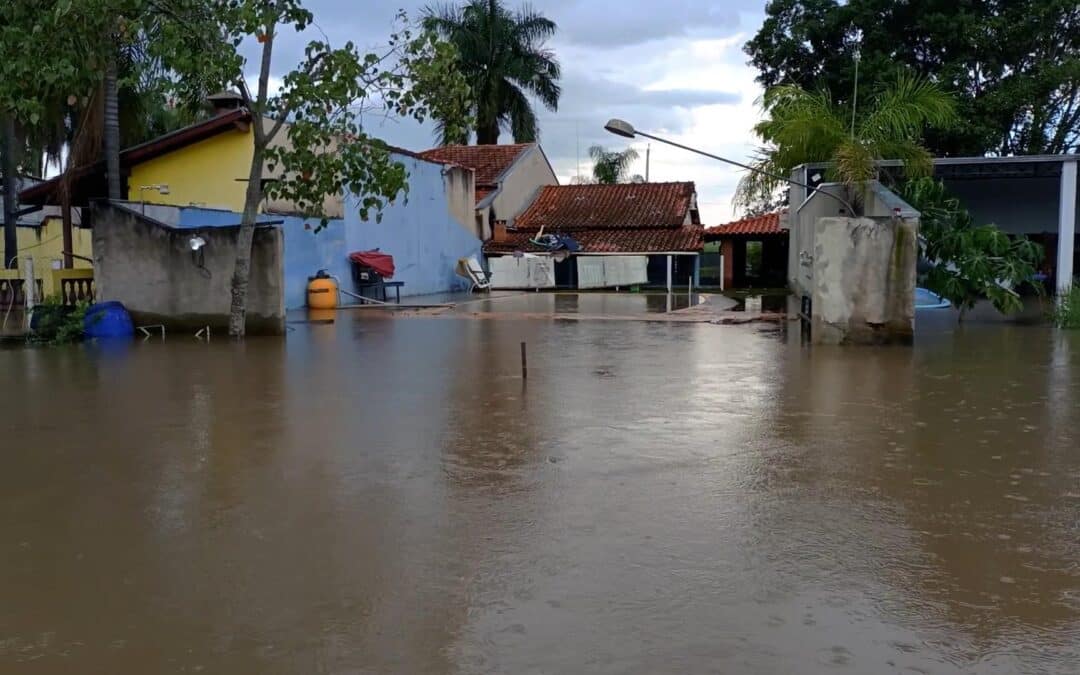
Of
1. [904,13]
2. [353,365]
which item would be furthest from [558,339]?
[904,13]

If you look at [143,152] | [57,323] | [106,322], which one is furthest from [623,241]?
[57,323]

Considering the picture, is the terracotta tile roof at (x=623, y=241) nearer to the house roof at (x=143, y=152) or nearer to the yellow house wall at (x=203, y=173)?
the yellow house wall at (x=203, y=173)

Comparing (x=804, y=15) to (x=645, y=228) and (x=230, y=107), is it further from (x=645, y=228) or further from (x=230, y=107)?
(x=230, y=107)

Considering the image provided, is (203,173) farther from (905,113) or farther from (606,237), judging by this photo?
(606,237)

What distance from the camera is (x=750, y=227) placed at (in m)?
36.9

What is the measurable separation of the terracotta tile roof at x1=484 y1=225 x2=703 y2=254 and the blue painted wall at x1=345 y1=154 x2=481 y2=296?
7.71 ft

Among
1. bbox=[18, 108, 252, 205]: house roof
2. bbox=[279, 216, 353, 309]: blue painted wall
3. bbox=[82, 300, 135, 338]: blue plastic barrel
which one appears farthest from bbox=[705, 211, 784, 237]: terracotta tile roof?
bbox=[82, 300, 135, 338]: blue plastic barrel

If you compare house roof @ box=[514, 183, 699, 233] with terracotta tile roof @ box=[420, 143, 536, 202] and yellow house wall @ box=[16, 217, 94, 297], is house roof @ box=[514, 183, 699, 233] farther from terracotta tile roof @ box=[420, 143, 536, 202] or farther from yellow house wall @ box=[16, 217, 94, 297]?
yellow house wall @ box=[16, 217, 94, 297]

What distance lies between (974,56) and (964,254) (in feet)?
53.0

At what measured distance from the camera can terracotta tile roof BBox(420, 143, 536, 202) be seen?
1496 inches

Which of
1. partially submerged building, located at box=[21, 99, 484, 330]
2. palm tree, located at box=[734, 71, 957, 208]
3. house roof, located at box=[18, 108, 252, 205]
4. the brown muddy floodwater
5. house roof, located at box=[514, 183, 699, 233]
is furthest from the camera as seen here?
house roof, located at box=[514, 183, 699, 233]

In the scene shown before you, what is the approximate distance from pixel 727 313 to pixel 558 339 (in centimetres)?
644

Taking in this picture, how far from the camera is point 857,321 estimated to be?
46.9 feet

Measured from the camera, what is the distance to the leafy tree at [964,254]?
17.4 metres
